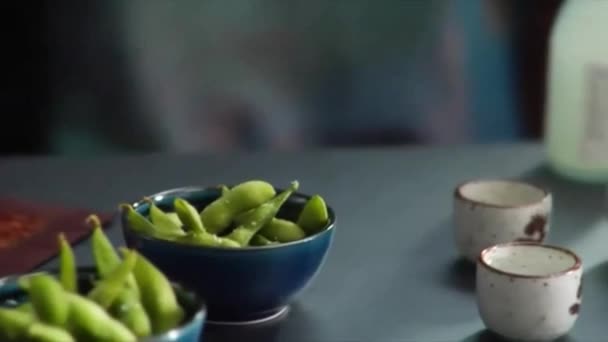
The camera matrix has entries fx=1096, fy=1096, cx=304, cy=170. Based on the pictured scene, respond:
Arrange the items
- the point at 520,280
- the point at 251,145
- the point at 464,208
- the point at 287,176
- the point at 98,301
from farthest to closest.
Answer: the point at 251,145
the point at 287,176
the point at 464,208
the point at 520,280
the point at 98,301

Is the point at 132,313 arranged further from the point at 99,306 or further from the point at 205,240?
the point at 205,240

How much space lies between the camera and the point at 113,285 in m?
0.61

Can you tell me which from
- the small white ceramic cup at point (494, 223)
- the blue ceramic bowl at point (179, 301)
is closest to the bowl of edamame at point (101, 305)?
the blue ceramic bowl at point (179, 301)

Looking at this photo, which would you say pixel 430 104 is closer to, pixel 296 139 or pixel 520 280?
pixel 296 139

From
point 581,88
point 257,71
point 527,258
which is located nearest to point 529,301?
point 527,258

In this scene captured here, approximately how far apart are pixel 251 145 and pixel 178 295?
1.08 meters

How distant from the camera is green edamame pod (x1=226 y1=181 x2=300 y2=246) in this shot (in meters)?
0.78

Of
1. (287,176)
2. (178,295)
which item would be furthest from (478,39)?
(178,295)

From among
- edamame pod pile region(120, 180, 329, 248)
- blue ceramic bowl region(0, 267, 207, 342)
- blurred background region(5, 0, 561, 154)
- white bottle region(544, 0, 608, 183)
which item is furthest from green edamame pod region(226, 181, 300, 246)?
blurred background region(5, 0, 561, 154)

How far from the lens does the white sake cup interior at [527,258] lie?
31.3 inches

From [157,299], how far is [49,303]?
0.07m

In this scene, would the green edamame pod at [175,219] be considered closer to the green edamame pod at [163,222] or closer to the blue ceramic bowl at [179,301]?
the green edamame pod at [163,222]

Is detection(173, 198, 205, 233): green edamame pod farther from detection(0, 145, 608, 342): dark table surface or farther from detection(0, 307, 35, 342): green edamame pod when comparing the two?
detection(0, 307, 35, 342): green edamame pod

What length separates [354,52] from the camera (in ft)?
5.67
